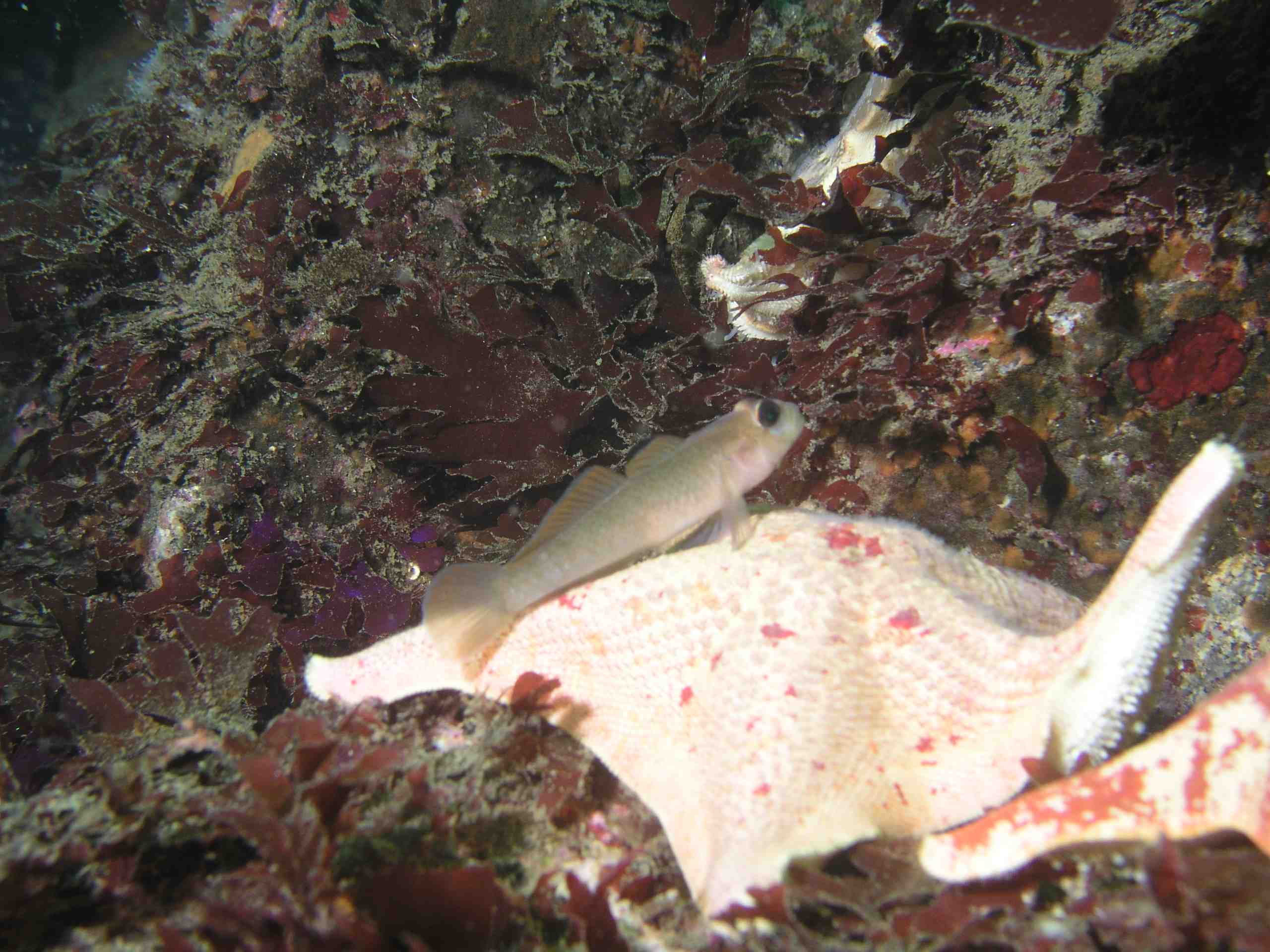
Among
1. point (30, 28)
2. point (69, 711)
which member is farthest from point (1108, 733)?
point (30, 28)

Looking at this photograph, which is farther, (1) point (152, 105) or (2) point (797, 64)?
(1) point (152, 105)

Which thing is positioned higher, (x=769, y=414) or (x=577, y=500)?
(x=769, y=414)

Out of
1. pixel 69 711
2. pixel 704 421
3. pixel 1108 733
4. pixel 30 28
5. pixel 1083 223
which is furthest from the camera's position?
pixel 30 28

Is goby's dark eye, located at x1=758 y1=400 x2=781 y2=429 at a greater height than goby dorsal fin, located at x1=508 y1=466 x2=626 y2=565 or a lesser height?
greater

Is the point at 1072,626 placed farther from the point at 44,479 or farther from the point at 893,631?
the point at 44,479

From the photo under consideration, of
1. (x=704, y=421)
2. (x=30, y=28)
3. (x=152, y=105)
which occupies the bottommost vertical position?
(x=704, y=421)

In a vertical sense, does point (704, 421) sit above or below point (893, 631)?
above

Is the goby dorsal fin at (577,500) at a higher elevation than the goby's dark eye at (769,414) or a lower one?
lower

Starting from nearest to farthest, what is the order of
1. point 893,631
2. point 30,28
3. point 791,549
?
point 893,631, point 791,549, point 30,28
